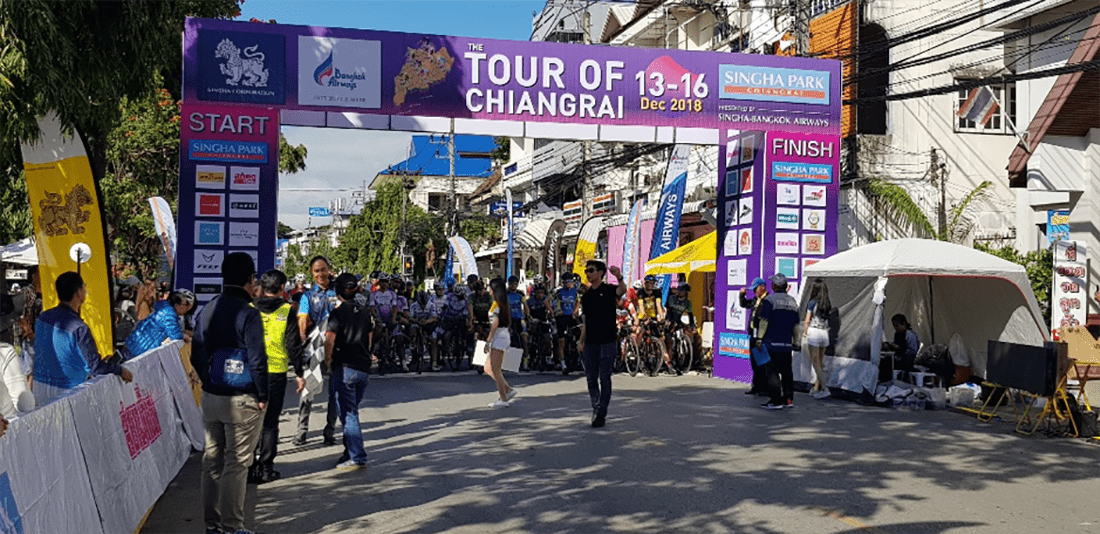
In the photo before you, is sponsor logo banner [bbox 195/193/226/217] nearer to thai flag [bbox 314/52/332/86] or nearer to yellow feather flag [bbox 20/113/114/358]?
thai flag [bbox 314/52/332/86]

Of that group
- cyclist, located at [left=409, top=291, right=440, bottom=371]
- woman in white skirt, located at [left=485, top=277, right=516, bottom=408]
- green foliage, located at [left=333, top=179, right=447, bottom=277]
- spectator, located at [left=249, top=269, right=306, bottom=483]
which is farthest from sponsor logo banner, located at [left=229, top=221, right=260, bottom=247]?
green foliage, located at [left=333, top=179, right=447, bottom=277]

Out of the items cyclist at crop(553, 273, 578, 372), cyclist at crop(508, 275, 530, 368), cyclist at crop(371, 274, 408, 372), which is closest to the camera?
cyclist at crop(553, 273, 578, 372)

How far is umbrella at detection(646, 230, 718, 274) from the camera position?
69.1ft

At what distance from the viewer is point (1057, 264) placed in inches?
757

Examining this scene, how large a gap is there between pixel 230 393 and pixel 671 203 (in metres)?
15.3

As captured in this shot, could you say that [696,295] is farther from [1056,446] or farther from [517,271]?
[517,271]

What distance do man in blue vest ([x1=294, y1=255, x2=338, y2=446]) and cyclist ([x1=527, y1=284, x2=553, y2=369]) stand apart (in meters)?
9.85

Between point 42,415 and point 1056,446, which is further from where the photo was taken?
point 1056,446

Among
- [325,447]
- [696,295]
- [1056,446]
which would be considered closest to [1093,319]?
[696,295]

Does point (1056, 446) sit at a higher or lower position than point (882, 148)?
lower

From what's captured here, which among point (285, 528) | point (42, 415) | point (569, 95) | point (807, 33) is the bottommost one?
point (285, 528)

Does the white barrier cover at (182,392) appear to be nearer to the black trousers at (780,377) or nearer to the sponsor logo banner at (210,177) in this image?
the sponsor logo banner at (210,177)

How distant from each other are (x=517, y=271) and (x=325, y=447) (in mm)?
45678

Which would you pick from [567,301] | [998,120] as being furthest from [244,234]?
[998,120]
